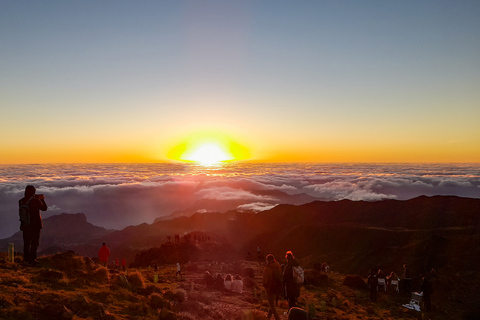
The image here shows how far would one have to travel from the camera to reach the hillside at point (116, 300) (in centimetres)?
734

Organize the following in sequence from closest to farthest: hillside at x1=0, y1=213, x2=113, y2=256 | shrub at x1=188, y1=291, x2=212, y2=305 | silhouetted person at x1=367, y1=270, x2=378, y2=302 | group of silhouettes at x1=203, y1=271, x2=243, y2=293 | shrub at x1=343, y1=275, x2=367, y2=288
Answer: shrub at x1=188, y1=291, x2=212, y2=305 → group of silhouettes at x1=203, y1=271, x2=243, y2=293 → silhouetted person at x1=367, y1=270, x2=378, y2=302 → shrub at x1=343, y1=275, x2=367, y2=288 → hillside at x1=0, y1=213, x2=113, y2=256

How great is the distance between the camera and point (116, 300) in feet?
31.1

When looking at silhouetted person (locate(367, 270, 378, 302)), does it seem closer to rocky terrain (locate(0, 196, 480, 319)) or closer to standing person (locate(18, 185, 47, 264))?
rocky terrain (locate(0, 196, 480, 319))

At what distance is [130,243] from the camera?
8869 cm

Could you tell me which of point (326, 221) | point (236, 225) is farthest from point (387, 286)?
point (236, 225)

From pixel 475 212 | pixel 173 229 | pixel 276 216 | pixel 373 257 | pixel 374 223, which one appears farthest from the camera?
pixel 173 229

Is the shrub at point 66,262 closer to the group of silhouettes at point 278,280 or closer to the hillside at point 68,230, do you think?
the group of silhouettes at point 278,280

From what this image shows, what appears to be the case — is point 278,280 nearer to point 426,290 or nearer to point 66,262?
point 66,262

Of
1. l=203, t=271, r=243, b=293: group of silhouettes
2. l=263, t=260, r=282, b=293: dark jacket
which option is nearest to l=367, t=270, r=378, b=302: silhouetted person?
l=203, t=271, r=243, b=293: group of silhouettes

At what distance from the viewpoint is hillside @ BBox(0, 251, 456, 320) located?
24.1ft

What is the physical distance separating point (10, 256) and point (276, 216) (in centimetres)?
6803

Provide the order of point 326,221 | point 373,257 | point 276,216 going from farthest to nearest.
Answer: point 276,216 < point 326,221 < point 373,257

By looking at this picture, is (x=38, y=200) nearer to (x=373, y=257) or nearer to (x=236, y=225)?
(x=373, y=257)

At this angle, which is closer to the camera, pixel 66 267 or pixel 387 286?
pixel 66 267
